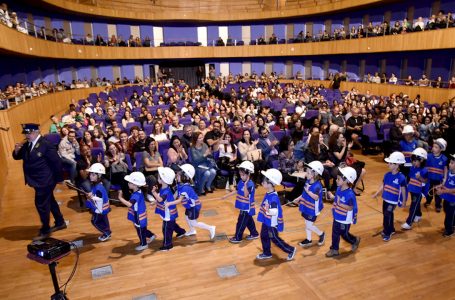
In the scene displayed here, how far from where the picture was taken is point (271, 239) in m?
4.84

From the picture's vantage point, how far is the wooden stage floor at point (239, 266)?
432cm

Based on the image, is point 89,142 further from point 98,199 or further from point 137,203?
point 137,203

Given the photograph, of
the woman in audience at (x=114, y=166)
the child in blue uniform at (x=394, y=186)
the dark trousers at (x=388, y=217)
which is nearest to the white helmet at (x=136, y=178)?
the woman in audience at (x=114, y=166)

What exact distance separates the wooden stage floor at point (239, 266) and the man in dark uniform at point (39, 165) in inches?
27.5

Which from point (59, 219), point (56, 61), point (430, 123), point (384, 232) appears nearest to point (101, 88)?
point (56, 61)

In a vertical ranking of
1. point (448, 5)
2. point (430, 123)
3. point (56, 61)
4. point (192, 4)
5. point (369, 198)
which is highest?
point (192, 4)

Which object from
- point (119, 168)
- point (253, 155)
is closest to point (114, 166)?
point (119, 168)

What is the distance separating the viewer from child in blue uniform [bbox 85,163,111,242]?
208 inches

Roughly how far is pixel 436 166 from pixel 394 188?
152 centimetres

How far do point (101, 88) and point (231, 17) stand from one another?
11.0 metres

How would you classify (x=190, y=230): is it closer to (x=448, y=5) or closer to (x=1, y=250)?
(x=1, y=250)

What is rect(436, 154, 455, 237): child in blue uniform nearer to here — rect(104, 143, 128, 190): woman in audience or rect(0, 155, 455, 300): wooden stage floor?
rect(0, 155, 455, 300): wooden stage floor

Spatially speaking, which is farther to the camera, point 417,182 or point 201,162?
point 201,162

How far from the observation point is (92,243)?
566cm
